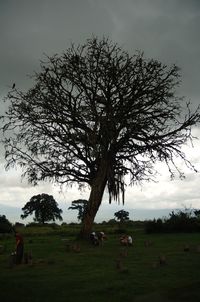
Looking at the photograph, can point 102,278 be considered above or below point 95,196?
below

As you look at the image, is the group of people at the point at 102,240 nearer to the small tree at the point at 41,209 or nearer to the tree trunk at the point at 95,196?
the tree trunk at the point at 95,196

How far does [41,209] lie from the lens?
7462 centimetres

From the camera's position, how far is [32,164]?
30.6m

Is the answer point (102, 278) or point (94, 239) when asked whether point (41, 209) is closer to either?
point (94, 239)

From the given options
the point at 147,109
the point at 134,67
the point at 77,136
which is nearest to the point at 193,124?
the point at 147,109

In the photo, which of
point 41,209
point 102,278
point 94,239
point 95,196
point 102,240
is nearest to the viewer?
point 102,278

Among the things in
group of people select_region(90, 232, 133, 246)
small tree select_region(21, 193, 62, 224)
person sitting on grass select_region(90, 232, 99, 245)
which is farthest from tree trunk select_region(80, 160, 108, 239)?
small tree select_region(21, 193, 62, 224)

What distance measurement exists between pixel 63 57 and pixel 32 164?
311 inches

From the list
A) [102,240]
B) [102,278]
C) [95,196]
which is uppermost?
[95,196]

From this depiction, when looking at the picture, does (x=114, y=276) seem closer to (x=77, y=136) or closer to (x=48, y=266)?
(x=48, y=266)

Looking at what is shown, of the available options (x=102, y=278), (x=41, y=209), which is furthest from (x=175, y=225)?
(x=41, y=209)

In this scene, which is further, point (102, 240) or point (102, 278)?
point (102, 240)

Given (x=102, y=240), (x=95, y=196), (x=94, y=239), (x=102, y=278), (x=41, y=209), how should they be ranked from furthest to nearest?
(x=41, y=209)
(x=95, y=196)
(x=102, y=240)
(x=94, y=239)
(x=102, y=278)

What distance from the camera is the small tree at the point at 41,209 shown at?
74.4 meters
